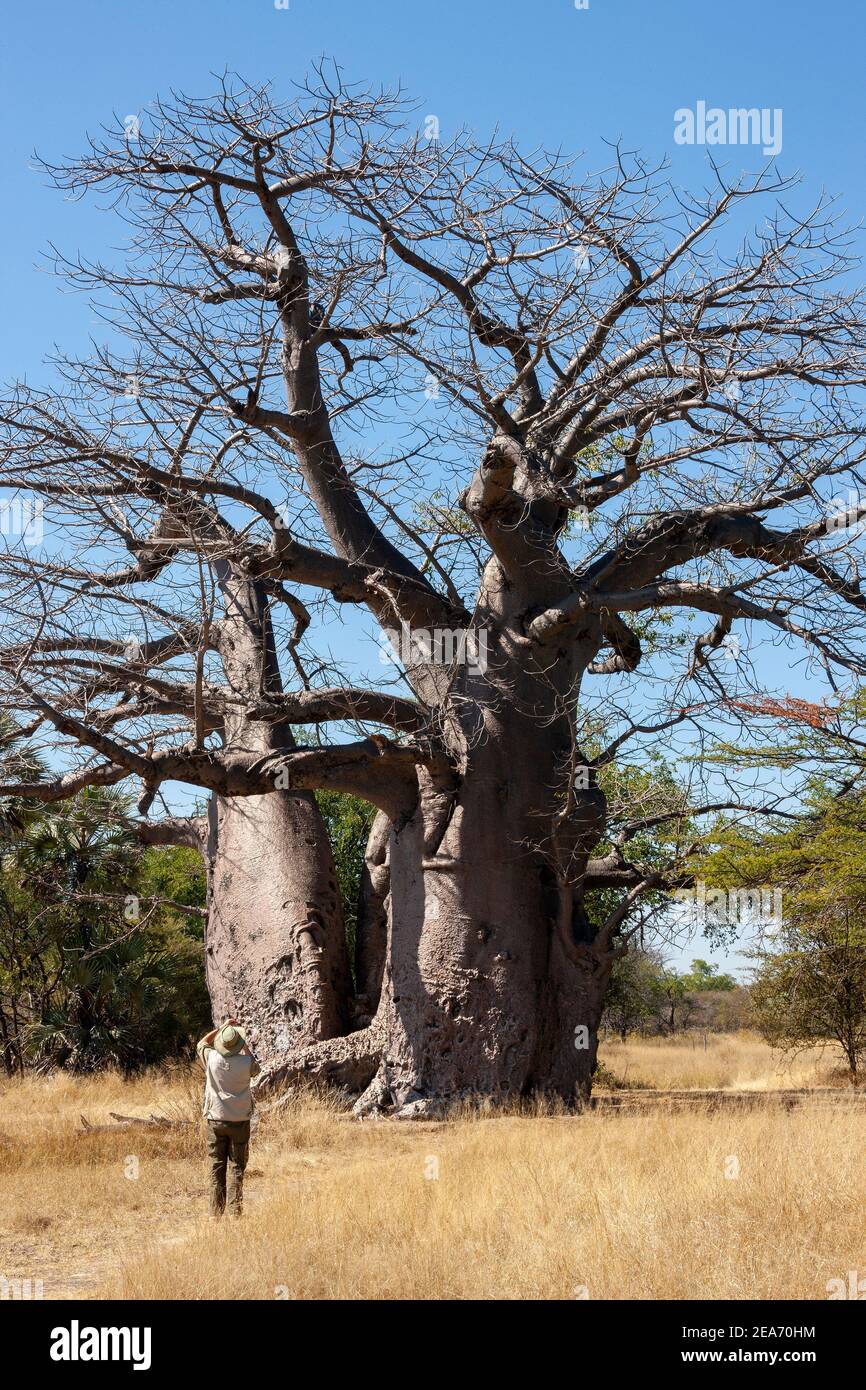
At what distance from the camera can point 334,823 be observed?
53.6 feet

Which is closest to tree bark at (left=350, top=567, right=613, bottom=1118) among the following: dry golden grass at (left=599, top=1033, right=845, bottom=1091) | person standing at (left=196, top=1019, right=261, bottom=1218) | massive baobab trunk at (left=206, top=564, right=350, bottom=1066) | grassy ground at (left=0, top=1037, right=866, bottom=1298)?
grassy ground at (left=0, top=1037, right=866, bottom=1298)

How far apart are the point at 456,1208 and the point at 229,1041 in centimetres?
140

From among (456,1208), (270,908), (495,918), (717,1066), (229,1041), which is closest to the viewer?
(456,1208)

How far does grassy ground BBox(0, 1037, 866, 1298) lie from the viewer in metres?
4.26

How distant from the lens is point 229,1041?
6094 mm

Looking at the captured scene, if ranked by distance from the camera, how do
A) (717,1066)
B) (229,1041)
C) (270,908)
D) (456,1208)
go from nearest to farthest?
(456,1208)
(229,1041)
(270,908)
(717,1066)

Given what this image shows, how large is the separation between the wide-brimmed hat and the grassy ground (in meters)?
0.70

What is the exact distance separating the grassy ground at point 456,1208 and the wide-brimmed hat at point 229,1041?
0.70 m

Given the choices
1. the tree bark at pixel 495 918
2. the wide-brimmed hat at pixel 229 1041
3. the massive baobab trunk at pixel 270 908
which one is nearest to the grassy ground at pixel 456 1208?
the tree bark at pixel 495 918

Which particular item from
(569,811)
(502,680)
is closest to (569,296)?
(502,680)

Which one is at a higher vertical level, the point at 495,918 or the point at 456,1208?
the point at 495,918

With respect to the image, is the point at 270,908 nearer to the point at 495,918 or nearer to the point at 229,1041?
the point at 495,918

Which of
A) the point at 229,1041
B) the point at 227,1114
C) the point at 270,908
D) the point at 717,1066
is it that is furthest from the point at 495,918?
the point at 717,1066
